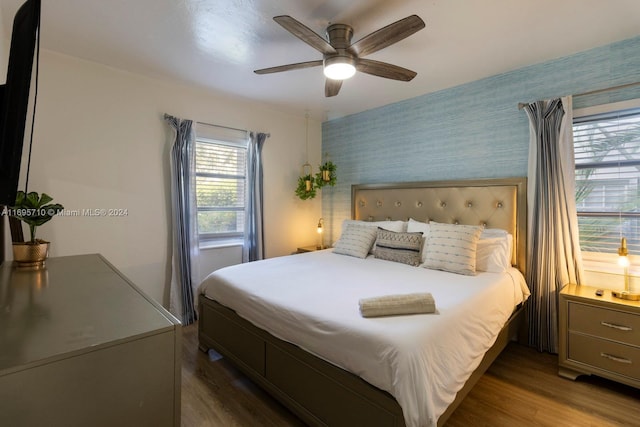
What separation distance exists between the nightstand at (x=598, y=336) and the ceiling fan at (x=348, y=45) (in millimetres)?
2052

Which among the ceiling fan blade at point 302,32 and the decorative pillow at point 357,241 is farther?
the decorative pillow at point 357,241

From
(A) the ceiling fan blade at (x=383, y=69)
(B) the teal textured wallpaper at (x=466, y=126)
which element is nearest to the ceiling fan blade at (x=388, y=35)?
(A) the ceiling fan blade at (x=383, y=69)

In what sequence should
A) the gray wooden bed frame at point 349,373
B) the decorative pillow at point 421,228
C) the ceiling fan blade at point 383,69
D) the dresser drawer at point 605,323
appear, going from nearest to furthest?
the gray wooden bed frame at point 349,373 < the dresser drawer at point 605,323 < the ceiling fan blade at point 383,69 < the decorative pillow at point 421,228

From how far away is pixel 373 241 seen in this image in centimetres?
313

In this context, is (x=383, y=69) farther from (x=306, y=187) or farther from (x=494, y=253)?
(x=306, y=187)

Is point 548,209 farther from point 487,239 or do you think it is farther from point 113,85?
point 113,85

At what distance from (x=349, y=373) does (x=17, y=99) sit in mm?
1689

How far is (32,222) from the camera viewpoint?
1679 mm

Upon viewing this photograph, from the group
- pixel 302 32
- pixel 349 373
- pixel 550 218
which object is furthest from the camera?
pixel 550 218

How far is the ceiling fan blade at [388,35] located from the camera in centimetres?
158

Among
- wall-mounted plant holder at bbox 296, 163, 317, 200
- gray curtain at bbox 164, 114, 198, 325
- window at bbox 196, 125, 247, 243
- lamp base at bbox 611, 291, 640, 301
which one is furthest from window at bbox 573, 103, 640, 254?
gray curtain at bbox 164, 114, 198, 325

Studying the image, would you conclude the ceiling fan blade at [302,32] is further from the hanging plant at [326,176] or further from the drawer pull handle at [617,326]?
the drawer pull handle at [617,326]

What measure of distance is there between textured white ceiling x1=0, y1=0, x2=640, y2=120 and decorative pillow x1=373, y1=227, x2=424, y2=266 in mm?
1528

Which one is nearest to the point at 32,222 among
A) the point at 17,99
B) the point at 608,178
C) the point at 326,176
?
the point at 17,99
